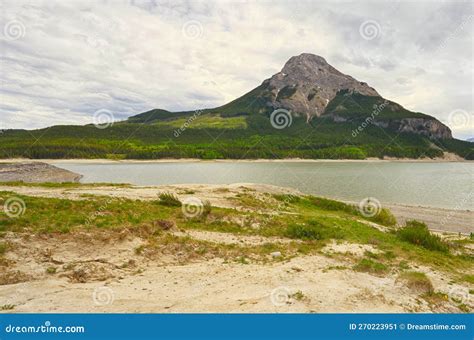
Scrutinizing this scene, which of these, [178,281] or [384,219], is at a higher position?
[384,219]

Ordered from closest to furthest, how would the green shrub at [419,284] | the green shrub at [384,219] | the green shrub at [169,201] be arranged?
the green shrub at [419,284], the green shrub at [169,201], the green shrub at [384,219]

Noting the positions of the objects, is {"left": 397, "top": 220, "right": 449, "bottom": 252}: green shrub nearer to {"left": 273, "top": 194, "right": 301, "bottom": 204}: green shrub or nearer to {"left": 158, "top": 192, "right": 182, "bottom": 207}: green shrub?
{"left": 273, "top": 194, "right": 301, "bottom": 204}: green shrub

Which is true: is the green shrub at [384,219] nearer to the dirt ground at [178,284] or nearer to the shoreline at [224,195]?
the shoreline at [224,195]

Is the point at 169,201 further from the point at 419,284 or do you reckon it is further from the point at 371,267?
the point at 419,284

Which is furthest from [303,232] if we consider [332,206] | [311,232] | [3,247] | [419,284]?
[3,247]

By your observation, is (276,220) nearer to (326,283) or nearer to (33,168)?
(326,283)

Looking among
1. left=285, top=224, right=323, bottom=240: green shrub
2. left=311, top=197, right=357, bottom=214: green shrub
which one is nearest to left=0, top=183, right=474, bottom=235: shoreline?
left=311, top=197, right=357, bottom=214: green shrub

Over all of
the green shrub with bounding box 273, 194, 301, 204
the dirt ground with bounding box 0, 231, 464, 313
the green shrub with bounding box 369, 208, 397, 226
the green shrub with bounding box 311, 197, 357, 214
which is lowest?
the dirt ground with bounding box 0, 231, 464, 313

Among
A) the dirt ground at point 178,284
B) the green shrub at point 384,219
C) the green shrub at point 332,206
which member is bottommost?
the dirt ground at point 178,284

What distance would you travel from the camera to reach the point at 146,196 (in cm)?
2819

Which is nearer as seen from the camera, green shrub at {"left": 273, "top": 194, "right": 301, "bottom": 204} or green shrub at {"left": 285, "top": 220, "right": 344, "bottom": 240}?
green shrub at {"left": 285, "top": 220, "right": 344, "bottom": 240}

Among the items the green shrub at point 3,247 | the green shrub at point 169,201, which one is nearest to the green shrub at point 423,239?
the green shrub at point 169,201

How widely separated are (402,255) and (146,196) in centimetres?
2088

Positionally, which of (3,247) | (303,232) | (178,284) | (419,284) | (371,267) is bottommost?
(178,284)
